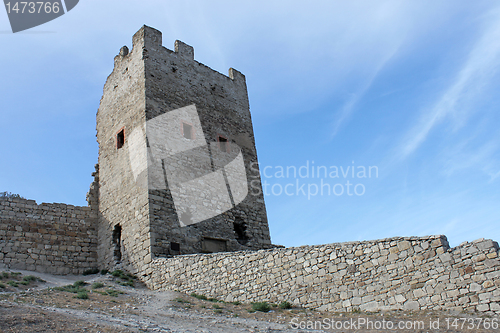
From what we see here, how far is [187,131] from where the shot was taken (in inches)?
544

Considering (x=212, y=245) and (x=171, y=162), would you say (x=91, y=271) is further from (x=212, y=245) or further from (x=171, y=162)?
(x=171, y=162)

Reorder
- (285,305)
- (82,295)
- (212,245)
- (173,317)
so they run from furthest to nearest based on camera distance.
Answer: (212,245), (285,305), (82,295), (173,317)

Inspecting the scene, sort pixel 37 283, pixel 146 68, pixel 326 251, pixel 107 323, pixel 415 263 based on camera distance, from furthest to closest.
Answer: pixel 146 68, pixel 37 283, pixel 326 251, pixel 415 263, pixel 107 323

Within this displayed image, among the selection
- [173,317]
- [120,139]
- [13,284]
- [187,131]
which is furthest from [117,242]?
[173,317]

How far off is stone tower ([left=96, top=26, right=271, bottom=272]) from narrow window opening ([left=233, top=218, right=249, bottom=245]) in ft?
0.10

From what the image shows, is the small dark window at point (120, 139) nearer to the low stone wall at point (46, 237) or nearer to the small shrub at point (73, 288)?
the low stone wall at point (46, 237)

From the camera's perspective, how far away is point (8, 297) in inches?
293

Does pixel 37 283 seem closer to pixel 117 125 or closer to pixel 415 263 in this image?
pixel 117 125

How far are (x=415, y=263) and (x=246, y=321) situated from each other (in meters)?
3.17

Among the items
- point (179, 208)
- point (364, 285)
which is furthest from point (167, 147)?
point (364, 285)

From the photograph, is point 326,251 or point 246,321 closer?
point 246,321

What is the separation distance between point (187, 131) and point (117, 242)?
410cm

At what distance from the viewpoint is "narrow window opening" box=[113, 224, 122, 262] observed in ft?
40.0

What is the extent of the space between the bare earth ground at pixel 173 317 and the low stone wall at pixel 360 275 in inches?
11.9
